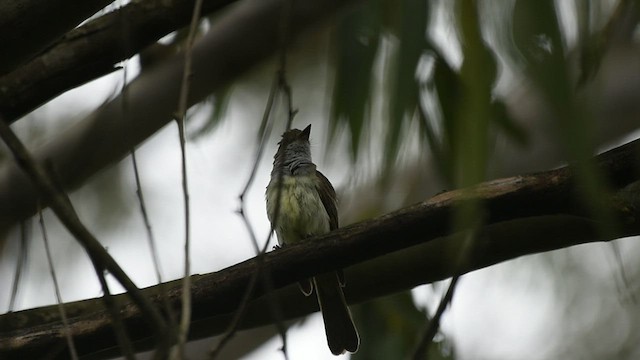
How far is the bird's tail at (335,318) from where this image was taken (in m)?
3.97

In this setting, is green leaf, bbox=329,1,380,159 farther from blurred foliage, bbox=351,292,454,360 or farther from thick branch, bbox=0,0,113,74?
blurred foliage, bbox=351,292,454,360

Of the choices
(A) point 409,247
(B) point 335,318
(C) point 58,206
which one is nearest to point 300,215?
(B) point 335,318

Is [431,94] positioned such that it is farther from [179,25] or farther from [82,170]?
[82,170]

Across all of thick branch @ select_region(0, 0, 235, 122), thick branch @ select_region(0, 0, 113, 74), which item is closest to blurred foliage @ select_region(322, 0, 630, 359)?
thick branch @ select_region(0, 0, 235, 122)

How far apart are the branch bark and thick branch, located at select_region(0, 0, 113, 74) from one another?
0.72 m

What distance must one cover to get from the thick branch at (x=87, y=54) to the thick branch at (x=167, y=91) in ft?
2.11

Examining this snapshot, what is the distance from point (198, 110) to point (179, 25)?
3.62ft

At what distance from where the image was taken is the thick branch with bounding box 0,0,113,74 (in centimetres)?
251

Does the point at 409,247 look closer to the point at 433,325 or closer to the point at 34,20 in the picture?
the point at 433,325

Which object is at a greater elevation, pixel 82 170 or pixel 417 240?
pixel 82 170

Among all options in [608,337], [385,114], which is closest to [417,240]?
[385,114]

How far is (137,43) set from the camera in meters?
2.88

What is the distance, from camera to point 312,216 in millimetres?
4449

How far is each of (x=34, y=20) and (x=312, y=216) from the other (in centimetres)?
215
